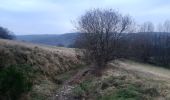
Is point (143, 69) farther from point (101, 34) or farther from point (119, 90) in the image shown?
point (119, 90)

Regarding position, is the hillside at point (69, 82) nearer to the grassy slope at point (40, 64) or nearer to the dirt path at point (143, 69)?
the grassy slope at point (40, 64)

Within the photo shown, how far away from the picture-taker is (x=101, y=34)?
2962cm

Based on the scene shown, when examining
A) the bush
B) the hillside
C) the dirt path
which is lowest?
the dirt path

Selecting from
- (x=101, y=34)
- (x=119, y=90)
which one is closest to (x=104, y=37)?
(x=101, y=34)

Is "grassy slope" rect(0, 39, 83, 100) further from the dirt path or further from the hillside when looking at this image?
the dirt path

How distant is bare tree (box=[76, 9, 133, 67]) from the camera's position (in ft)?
96.7

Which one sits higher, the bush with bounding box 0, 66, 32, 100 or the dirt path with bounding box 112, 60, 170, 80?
the bush with bounding box 0, 66, 32, 100

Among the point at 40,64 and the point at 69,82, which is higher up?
the point at 40,64

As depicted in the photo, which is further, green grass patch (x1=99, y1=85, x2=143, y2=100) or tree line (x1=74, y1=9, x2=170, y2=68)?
tree line (x1=74, y1=9, x2=170, y2=68)

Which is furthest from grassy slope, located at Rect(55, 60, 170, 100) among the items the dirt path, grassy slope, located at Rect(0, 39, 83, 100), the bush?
the dirt path

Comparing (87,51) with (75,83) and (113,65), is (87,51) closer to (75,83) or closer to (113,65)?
(113,65)

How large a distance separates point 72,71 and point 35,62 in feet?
17.2

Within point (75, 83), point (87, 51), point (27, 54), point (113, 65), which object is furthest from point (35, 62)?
point (113, 65)

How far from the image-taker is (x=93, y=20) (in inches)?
1197
